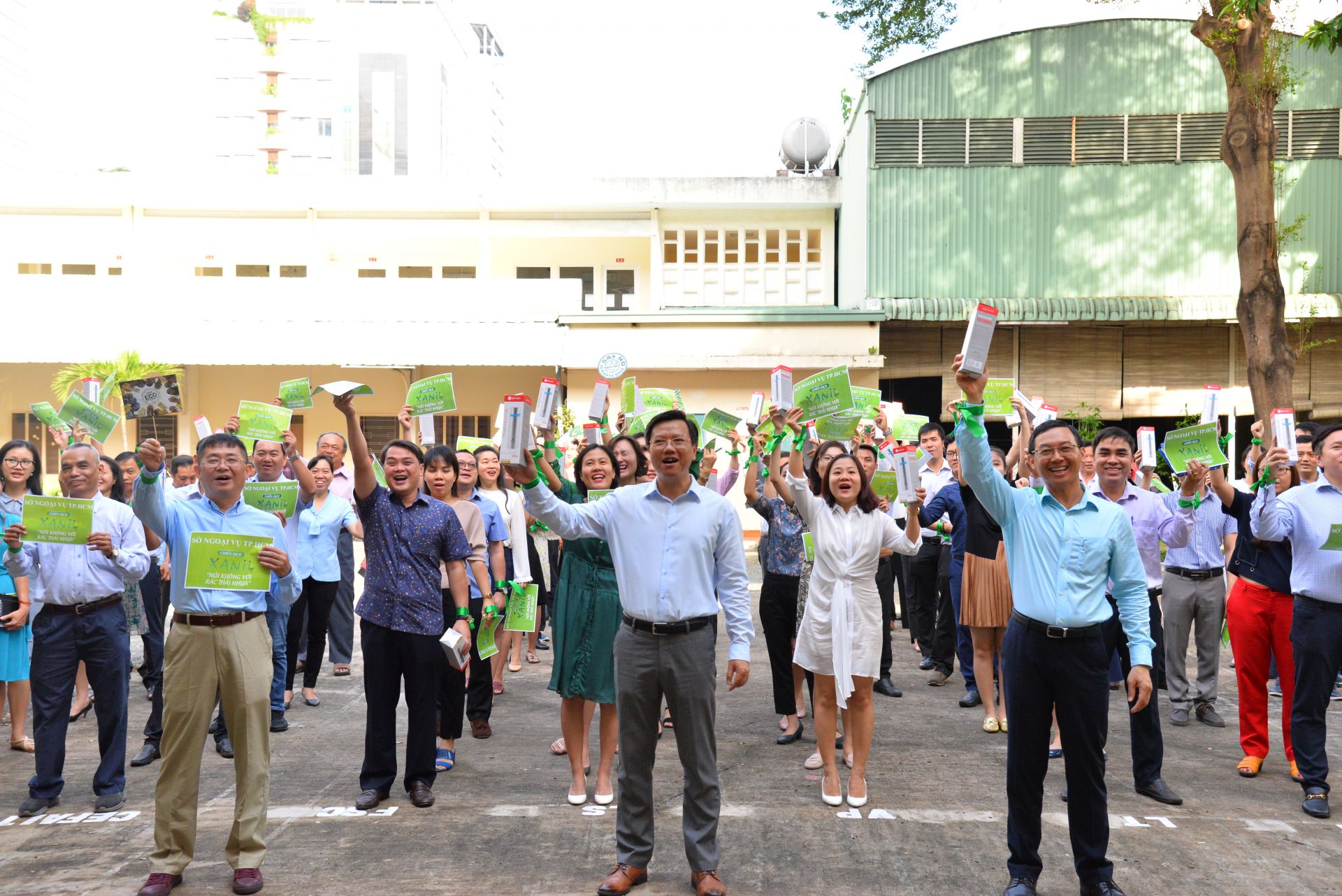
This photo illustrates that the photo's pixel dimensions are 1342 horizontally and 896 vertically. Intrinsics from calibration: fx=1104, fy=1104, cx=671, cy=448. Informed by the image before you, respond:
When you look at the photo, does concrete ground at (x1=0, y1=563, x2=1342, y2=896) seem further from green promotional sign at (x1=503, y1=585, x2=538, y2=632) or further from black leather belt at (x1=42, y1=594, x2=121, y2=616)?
black leather belt at (x1=42, y1=594, x2=121, y2=616)

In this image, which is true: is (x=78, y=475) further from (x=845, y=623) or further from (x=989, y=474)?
(x=989, y=474)

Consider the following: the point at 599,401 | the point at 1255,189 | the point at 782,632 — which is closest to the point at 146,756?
the point at 599,401

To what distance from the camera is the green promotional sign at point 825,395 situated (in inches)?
256

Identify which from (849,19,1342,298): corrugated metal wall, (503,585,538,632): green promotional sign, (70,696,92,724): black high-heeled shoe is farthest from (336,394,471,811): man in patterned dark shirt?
(849,19,1342,298): corrugated metal wall

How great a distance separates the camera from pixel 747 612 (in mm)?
4957

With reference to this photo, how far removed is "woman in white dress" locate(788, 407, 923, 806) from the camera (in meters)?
5.92

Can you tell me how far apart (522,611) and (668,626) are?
12.1 ft

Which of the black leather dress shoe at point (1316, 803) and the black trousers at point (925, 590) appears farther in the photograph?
the black trousers at point (925, 590)

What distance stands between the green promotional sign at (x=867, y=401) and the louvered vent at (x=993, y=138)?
14.5m

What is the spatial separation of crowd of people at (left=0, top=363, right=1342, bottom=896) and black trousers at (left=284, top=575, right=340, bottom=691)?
27 mm

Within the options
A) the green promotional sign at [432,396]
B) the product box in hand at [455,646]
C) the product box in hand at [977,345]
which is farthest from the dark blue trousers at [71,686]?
the product box in hand at [977,345]

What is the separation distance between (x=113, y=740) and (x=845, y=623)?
3.96 m

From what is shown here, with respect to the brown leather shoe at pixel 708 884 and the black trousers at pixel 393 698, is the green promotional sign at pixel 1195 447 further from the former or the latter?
the black trousers at pixel 393 698

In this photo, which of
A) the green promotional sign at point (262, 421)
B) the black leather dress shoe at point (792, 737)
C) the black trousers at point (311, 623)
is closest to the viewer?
the green promotional sign at point (262, 421)
